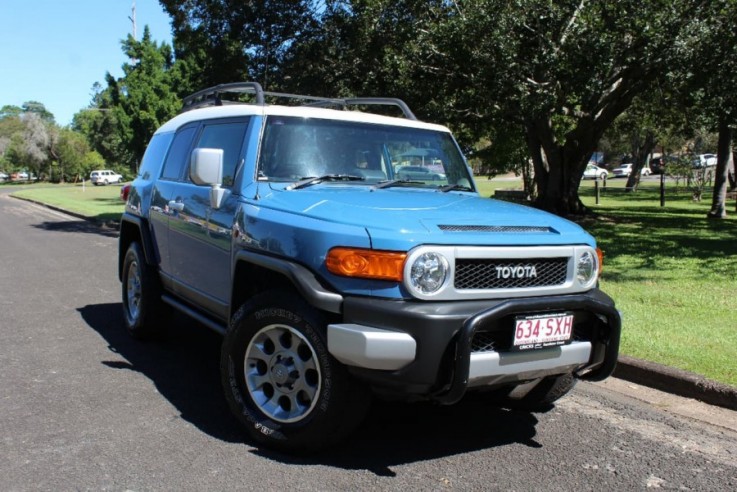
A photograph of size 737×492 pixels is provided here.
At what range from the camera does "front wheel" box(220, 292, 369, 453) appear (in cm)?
361

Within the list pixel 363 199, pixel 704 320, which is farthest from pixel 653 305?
pixel 363 199

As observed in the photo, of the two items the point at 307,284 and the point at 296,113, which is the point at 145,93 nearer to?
the point at 296,113

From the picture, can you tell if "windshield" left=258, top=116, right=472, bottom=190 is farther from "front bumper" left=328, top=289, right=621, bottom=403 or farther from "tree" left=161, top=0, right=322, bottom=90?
"tree" left=161, top=0, right=322, bottom=90

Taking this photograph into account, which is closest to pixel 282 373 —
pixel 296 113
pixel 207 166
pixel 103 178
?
pixel 207 166

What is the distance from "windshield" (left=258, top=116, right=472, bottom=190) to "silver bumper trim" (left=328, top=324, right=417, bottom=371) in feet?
4.86

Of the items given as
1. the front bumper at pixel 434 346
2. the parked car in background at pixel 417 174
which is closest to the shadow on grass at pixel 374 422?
the front bumper at pixel 434 346

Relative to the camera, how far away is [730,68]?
11070 mm

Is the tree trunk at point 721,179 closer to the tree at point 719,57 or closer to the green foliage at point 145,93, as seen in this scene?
the tree at point 719,57

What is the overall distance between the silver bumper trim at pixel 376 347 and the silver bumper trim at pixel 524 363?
35 centimetres

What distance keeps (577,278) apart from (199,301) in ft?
9.04

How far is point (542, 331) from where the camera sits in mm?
3643

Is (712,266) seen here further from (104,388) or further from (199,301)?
(104,388)

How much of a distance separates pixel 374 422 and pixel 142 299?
271 cm

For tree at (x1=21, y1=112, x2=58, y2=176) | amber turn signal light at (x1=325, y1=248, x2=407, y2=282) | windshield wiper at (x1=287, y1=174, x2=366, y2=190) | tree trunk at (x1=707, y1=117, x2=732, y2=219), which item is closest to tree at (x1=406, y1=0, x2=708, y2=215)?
tree trunk at (x1=707, y1=117, x2=732, y2=219)
